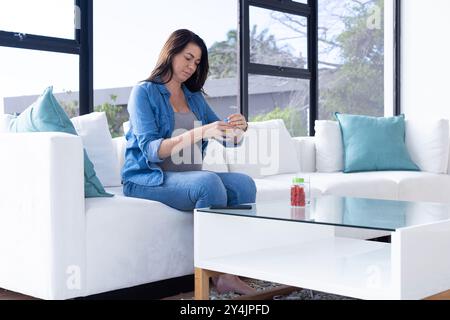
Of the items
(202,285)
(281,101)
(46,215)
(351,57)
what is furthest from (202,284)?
(351,57)

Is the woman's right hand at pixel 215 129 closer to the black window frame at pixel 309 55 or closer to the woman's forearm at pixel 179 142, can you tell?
the woman's forearm at pixel 179 142

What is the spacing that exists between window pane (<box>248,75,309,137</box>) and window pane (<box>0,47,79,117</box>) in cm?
156

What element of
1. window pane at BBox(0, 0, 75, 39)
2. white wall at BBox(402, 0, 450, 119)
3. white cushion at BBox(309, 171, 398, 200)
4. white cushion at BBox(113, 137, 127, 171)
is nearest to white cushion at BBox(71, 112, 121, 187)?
white cushion at BBox(113, 137, 127, 171)

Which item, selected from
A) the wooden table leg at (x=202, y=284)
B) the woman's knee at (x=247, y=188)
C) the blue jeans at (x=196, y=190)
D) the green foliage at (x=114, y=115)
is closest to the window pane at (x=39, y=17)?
the green foliage at (x=114, y=115)

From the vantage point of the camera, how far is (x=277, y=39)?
5.16 m

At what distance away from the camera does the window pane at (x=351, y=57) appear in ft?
18.4

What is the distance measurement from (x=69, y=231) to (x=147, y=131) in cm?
64

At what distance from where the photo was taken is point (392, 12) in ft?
20.6

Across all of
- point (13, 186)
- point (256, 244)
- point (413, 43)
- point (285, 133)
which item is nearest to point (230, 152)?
point (285, 133)

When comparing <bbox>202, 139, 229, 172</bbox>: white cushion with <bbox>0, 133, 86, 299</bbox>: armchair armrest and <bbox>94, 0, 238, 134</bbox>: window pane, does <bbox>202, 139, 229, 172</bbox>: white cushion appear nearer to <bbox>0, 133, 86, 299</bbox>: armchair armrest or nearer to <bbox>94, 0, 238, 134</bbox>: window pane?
<bbox>94, 0, 238, 134</bbox>: window pane

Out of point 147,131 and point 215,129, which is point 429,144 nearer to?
point 215,129

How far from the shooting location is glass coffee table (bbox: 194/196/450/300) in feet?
6.07
